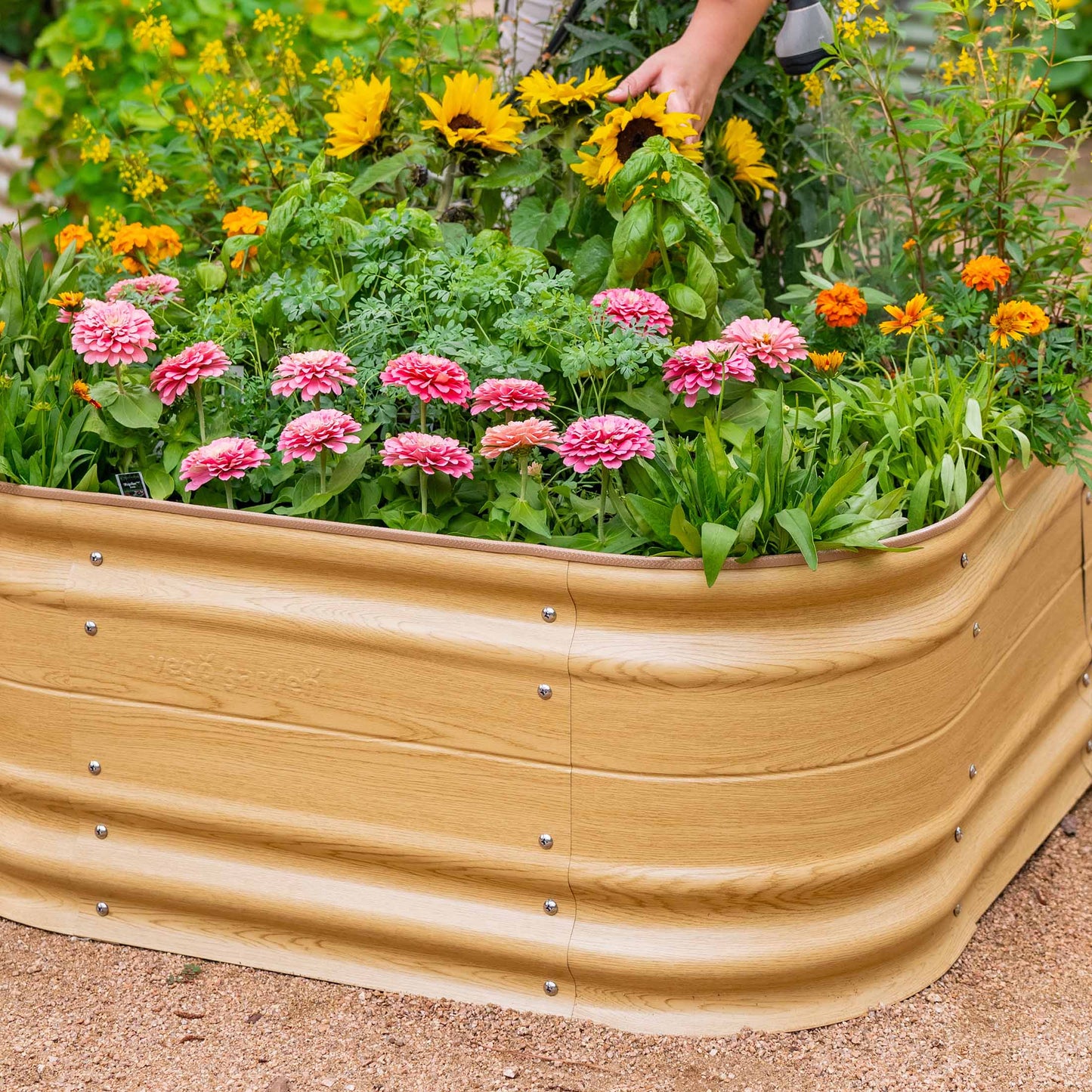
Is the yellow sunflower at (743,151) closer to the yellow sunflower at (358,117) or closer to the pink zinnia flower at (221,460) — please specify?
the yellow sunflower at (358,117)

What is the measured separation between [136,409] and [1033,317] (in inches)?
54.3

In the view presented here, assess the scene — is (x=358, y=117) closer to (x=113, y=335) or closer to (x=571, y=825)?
(x=113, y=335)

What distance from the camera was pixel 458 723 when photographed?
1.76m

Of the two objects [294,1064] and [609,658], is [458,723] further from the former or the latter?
[294,1064]

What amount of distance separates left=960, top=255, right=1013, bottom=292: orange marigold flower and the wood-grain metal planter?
0.34 metres

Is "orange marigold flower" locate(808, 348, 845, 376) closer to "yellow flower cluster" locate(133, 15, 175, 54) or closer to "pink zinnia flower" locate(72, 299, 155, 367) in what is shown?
"pink zinnia flower" locate(72, 299, 155, 367)

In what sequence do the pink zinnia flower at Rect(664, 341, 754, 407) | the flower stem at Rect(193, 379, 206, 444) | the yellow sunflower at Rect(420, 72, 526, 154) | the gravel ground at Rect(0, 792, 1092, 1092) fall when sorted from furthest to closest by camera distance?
the yellow sunflower at Rect(420, 72, 526, 154) < the flower stem at Rect(193, 379, 206, 444) < the pink zinnia flower at Rect(664, 341, 754, 407) < the gravel ground at Rect(0, 792, 1092, 1092)

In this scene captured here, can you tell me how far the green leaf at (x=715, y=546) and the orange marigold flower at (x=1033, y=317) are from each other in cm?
74

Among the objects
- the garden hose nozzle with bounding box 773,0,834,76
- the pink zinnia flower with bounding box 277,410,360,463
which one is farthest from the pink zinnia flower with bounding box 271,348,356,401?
the garden hose nozzle with bounding box 773,0,834,76

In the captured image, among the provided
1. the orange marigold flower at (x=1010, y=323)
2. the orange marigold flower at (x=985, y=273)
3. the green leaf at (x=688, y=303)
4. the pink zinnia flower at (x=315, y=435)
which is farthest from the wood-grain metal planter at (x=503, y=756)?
the green leaf at (x=688, y=303)

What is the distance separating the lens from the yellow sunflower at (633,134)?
2.02m

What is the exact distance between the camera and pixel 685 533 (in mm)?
1652

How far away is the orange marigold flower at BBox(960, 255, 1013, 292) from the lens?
2.09 metres

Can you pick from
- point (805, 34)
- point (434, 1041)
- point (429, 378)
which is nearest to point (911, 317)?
point (805, 34)
